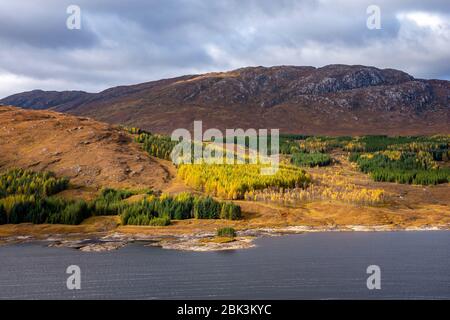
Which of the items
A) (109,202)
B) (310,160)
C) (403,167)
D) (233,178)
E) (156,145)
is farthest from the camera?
(310,160)

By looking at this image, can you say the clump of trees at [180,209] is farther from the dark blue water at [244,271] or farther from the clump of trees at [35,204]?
the dark blue water at [244,271]

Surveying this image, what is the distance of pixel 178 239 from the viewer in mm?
59938

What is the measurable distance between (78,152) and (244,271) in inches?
2335

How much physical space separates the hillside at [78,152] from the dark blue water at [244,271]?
31.6 metres

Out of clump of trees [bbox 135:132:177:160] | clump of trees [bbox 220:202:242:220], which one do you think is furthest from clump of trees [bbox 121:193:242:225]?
clump of trees [bbox 135:132:177:160]

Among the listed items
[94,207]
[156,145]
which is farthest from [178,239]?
[156,145]

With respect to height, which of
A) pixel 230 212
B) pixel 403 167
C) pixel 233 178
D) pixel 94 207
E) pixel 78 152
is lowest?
pixel 230 212

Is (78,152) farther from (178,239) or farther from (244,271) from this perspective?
(244,271)

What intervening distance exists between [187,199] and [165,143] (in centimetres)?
3249

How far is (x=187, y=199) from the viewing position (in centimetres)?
7562

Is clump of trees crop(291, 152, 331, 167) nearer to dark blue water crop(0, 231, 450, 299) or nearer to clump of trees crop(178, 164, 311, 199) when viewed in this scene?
clump of trees crop(178, 164, 311, 199)

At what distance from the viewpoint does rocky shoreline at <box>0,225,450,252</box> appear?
5462 centimetres
